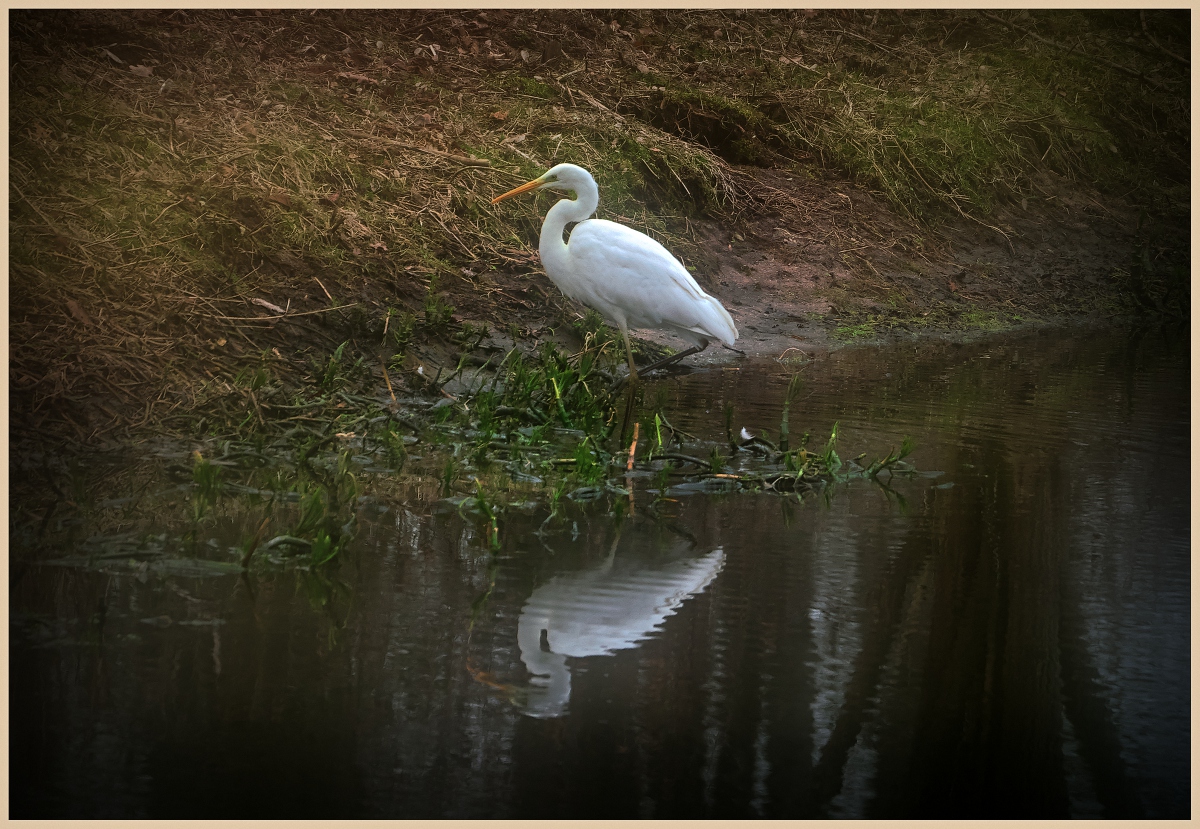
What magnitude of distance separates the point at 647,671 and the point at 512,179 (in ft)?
20.7

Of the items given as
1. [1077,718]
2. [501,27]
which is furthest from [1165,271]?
[1077,718]

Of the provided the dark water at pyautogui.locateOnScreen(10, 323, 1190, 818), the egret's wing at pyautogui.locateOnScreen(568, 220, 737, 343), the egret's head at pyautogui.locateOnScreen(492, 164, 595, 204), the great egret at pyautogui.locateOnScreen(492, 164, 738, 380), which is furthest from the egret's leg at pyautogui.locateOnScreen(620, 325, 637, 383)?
the dark water at pyautogui.locateOnScreen(10, 323, 1190, 818)

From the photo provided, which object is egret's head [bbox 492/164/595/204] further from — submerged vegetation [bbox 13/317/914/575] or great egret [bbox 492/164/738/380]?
submerged vegetation [bbox 13/317/914/575]

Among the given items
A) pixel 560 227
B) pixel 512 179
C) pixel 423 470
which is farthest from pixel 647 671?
pixel 512 179

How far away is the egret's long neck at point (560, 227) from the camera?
6.49m

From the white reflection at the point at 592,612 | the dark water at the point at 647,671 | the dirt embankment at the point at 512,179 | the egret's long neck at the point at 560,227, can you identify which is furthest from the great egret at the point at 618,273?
the white reflection at the point at 592,612

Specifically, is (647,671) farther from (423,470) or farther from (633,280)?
(633,280)

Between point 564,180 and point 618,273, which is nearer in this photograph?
point 618,273

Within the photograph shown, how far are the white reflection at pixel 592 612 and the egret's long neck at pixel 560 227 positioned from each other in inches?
118

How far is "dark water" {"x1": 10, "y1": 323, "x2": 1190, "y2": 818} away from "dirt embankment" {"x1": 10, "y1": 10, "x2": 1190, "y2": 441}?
2.07 m

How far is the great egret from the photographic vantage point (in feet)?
20.7

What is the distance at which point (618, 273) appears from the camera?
6309 mm

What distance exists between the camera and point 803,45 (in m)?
13.4

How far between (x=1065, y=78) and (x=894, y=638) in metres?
14.0
